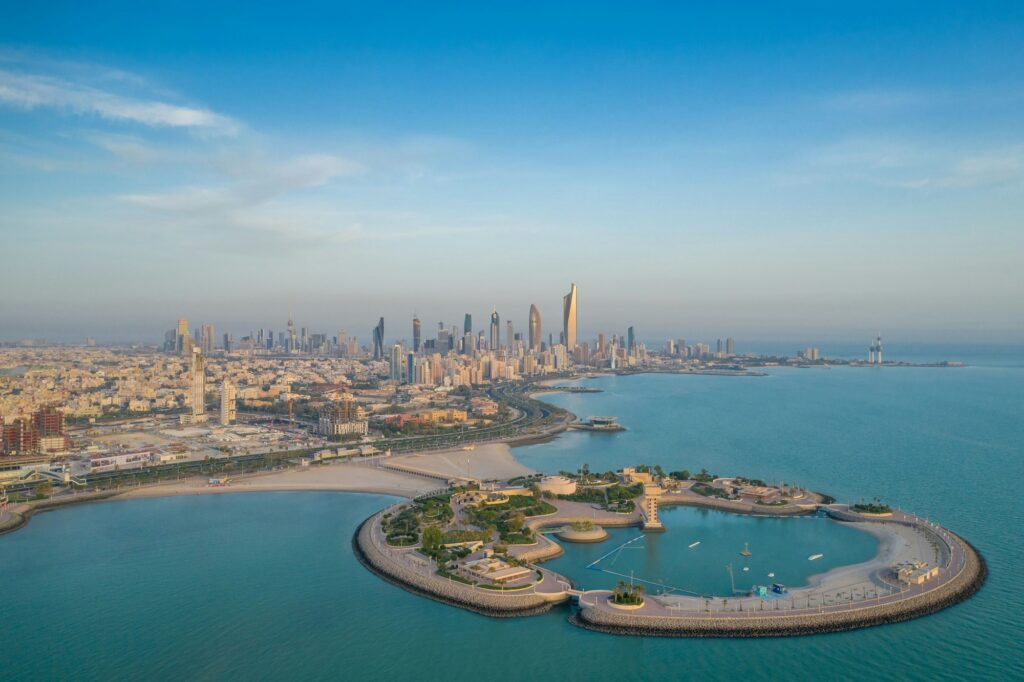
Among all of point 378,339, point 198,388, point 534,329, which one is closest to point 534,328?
point 534,329

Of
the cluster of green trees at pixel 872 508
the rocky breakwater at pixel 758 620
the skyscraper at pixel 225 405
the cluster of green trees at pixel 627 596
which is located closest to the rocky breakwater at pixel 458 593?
the rocky breakwater at pixel 758 620

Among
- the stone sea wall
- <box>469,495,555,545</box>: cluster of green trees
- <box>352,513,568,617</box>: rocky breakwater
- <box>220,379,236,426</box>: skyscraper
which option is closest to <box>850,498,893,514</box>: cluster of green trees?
<box>469,495,555,545</box>: cluster of green trees

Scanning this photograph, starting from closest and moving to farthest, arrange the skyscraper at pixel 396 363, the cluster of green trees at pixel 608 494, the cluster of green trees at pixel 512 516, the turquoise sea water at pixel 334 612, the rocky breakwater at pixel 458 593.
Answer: the turquoise sea water at pixel 334 612, the rocky breakwater at pixel 458 593, the cluster of green trees at pixel 512 516, the cluster of green trees at pixel 608 494, the skyscraper at pixel 396 363

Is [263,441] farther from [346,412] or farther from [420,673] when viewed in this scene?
[420,673]

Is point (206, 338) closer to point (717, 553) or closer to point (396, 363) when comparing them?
point (396, 363)

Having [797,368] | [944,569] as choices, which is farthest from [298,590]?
[797,368]

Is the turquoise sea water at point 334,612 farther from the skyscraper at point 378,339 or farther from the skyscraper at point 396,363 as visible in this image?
the skyscraper at point 378,339

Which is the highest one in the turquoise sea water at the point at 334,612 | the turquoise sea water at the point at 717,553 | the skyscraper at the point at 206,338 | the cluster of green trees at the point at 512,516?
the skyscraper at the point at 206,338
